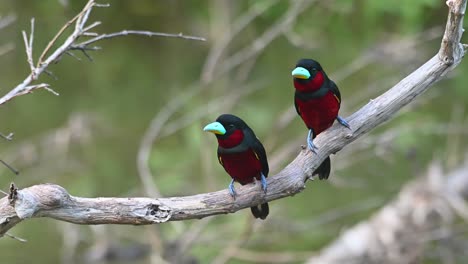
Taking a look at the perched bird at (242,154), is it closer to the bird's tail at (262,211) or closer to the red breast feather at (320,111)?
the bird's tail at (262,211)

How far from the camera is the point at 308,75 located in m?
3.46

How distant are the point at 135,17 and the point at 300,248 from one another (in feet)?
9.56

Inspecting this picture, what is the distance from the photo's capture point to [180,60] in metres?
9.92

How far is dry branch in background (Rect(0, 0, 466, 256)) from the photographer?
2912mm

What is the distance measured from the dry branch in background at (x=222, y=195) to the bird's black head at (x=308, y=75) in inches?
9.0

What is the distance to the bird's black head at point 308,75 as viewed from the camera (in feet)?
11.2

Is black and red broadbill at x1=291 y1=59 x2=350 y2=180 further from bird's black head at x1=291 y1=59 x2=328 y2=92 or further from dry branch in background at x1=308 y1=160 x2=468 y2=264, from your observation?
dry branch in background at x1=308 y1=160 x2=468 y2=264

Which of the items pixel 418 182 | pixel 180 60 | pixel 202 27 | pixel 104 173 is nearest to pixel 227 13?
pixel 202 27

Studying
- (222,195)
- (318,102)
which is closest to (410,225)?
(318,102)

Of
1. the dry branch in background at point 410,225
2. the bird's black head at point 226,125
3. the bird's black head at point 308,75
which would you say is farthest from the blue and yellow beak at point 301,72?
the dry branch in background at point 410,225

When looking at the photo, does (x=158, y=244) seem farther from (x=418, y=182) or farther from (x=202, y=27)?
(x=202, y=27)

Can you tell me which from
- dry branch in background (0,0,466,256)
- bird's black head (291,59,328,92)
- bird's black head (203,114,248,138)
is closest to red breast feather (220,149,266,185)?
bird's black head (203,114,248,138)

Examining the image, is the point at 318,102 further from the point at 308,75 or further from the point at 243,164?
the point at 243,164

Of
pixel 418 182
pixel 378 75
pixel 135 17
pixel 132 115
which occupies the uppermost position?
pixel 135 17
